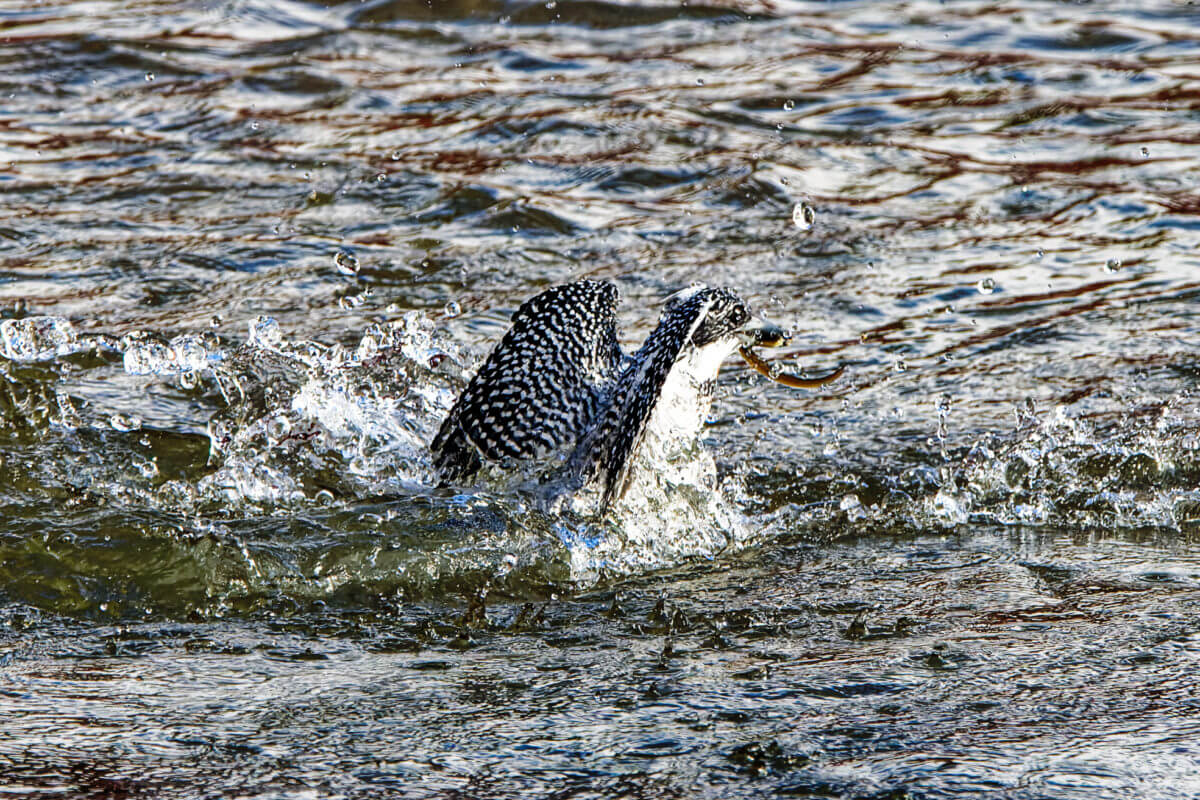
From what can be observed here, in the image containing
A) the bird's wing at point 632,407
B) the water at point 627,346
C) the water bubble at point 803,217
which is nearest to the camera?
the water at point 627,346

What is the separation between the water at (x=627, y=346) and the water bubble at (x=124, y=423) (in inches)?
4.7

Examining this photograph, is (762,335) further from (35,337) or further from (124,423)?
(35,337)

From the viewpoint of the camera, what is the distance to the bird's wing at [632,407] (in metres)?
5.58

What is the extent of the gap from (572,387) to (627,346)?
1.79m

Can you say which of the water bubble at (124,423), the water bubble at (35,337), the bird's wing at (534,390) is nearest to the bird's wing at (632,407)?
the bird's wing at (534,390)

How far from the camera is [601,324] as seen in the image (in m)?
6.11

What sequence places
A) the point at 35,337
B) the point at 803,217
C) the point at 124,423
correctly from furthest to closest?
the point at 803,217
the point at 35,337
the point at 124,423

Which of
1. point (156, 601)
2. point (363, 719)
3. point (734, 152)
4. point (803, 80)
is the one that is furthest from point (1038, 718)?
point (803, 80)

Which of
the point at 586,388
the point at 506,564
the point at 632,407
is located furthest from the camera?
the point at 586,388

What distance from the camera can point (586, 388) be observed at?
5.98 metres

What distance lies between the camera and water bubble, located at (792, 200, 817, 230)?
891 cm

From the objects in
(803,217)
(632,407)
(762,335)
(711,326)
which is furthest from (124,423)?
(803,217)

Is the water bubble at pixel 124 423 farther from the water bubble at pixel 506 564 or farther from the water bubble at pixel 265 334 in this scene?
the water bubble at pixel 506 564

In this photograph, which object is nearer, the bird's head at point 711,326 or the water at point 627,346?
the water at point 627,346
